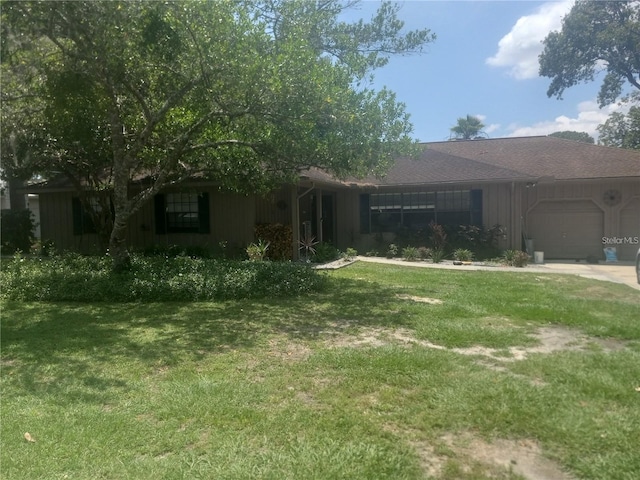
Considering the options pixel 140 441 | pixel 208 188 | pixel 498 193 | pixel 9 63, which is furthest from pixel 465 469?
pixel 498 193

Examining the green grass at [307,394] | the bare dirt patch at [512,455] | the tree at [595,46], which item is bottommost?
the bare dirt patch at [512,455]

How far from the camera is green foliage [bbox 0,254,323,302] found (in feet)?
29.4

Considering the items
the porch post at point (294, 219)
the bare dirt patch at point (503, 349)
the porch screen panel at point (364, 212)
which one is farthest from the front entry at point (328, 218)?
the bare dirt patch at point (503, 349)

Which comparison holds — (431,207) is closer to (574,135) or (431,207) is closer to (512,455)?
(512,455)

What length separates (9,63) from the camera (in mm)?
8641

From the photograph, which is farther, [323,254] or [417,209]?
[417,209]

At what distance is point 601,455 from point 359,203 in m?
15.0

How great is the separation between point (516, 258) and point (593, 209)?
461 cm

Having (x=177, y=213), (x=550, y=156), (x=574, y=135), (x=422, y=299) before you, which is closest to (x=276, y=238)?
(x=177, y=213)

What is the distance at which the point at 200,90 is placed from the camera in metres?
8.63

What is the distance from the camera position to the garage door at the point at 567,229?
16625 millimetres

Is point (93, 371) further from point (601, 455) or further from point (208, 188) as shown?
point (208, 188)

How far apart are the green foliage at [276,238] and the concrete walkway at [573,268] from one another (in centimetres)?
257

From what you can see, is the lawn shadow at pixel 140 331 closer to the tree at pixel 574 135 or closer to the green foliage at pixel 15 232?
the green foliage at pixel 15 232
